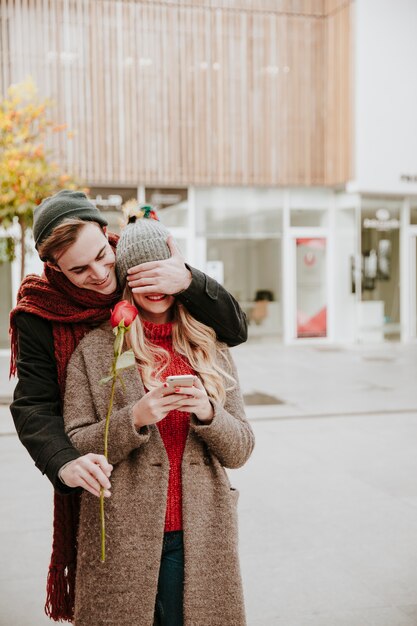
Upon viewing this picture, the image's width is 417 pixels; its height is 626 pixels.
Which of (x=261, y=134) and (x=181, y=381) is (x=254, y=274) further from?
(x=181, y=381)

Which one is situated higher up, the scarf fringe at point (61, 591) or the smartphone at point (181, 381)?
the smartphone at point (181, 381)

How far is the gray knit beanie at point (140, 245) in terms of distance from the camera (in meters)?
1.99

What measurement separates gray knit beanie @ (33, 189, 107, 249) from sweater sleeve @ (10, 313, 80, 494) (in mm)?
244

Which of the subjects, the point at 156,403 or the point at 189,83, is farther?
the point at 189,83

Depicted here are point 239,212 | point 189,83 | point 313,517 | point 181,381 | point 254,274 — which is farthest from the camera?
point 254,274

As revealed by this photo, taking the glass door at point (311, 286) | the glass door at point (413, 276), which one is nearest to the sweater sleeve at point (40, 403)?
the glass door at point (311, 286)

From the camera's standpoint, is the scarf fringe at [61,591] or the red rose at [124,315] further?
the scarf fringe at [61,591]

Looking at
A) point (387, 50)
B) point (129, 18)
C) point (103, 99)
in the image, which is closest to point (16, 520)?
point (103, 99)

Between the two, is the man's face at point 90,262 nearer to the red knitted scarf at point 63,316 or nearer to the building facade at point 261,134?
the red knitted scarf at point 63,316

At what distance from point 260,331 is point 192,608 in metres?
15.7

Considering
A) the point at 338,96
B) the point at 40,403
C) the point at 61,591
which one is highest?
the point at 338,96

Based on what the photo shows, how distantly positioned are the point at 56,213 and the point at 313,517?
4064 millimetres

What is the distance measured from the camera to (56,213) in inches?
80.1

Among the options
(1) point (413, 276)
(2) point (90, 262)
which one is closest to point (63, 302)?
(2) point (90, 262)
